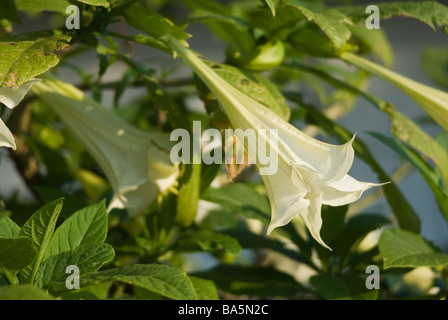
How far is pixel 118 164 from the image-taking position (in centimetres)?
55

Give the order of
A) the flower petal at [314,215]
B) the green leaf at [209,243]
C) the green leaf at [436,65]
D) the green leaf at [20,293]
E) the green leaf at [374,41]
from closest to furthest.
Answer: the green leaf at [20,293]
the flower petal at [314,215]
the green leaf at [209,243]
the green leaf at [374,41]
the green leaf at [436,65]

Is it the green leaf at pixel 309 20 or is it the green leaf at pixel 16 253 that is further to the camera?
the green leaf at pixel 309 20

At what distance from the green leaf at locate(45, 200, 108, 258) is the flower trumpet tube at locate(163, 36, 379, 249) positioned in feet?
0.44

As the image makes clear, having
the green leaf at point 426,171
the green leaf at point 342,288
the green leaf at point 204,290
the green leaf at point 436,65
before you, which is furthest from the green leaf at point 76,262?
the green leaf at point 436,65

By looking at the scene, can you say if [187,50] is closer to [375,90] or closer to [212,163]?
[212,163]

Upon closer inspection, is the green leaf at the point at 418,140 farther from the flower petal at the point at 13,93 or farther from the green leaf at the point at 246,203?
the flower petal at the point at 13,93

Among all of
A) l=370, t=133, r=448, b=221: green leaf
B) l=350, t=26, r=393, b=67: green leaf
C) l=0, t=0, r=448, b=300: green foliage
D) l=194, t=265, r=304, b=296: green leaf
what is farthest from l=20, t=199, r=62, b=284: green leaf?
l=350, t=26, r=393, b=67: green leaf

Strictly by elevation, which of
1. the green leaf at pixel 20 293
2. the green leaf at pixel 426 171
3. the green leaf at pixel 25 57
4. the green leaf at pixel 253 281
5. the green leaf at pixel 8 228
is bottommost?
the green leaf at pixel 253 281

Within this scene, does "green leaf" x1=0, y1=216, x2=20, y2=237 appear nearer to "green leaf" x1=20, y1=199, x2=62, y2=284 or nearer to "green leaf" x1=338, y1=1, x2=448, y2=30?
"green leaf" x1=20, y1=199, x2=62, y2=284

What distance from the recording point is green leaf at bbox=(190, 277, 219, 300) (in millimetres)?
481

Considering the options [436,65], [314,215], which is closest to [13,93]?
[314,215]

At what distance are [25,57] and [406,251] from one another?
0.36 meters

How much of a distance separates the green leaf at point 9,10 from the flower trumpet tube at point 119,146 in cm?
7

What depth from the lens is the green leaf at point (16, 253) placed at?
36 cm
